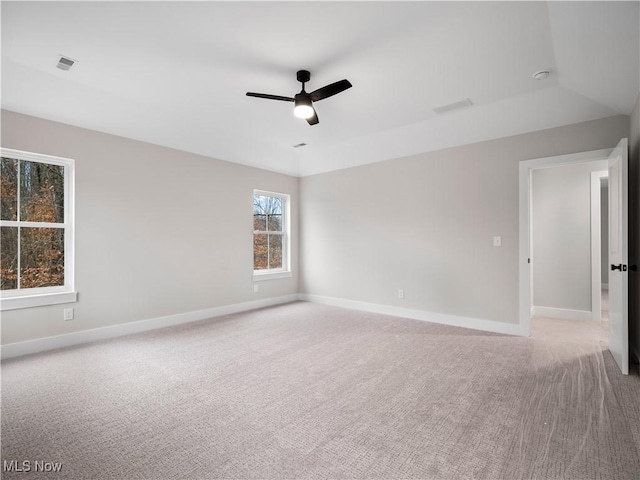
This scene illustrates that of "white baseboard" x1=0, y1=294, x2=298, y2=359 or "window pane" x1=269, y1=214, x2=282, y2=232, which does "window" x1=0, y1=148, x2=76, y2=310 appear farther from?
Answer: "window pane" x1=269, y1=214, x2=282, y2=232

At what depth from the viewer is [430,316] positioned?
4711mm

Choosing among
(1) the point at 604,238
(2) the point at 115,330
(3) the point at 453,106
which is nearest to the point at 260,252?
(2) the point at 115,330

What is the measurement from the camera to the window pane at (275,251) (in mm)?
6070

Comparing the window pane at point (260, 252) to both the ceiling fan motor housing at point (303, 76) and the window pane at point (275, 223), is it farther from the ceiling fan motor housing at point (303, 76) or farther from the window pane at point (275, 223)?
the ceiling fan motor housing at point (303, 76)

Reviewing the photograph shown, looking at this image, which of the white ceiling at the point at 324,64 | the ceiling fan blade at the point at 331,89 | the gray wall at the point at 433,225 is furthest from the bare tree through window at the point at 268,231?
the ceiling fan blade at the point at 331,89

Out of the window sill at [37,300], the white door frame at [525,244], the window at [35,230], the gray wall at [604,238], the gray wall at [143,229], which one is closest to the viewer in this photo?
the window sill at [37,300]

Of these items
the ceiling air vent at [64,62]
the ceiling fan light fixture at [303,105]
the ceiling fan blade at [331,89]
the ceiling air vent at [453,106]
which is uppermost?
the ceiling air vent at [64,62]

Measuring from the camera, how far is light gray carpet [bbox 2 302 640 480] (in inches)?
67.5

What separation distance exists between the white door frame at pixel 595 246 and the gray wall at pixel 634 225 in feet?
4.40

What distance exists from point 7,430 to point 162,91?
3145mm

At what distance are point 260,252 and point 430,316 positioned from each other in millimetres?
3053

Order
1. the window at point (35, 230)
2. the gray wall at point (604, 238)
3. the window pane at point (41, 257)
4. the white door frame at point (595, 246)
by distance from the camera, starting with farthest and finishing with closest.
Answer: the gray wall at point (604, 238) < the white door frame at point (595, 246) < the window pane at point (41, 257) < the window at point (35, 230)

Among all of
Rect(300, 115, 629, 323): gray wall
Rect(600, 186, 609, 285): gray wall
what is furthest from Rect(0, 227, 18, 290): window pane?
Rect(600, 186, 609, 285): gray wall

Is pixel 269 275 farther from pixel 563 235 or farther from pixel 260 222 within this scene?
pixel 563 235
